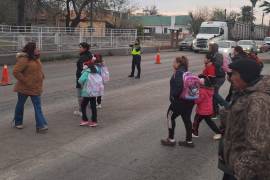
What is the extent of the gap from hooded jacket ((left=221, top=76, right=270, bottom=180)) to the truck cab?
4035 cm

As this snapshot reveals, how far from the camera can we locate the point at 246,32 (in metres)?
56.7

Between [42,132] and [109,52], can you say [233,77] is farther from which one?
[109,52]

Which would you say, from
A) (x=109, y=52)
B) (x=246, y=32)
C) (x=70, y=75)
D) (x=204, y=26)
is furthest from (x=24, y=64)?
(x=246, y=32)

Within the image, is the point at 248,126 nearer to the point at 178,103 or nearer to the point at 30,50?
the point at 178,103

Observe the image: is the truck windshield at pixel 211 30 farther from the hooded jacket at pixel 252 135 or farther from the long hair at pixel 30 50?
the hooded jacket at pixel 252 135

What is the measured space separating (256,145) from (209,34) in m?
42.2

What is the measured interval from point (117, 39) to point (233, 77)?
32.7m

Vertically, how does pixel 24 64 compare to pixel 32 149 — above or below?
above

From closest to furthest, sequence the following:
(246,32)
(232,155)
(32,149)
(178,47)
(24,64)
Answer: (232,155) → (32,149) → (24,64) → (178,47) → (246,32)

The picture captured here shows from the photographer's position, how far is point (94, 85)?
27.8 feet

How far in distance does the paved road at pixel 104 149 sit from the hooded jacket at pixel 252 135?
290cm

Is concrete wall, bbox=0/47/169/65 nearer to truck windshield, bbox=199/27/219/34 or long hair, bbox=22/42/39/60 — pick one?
truck windshield, bbox=199/27/219/34

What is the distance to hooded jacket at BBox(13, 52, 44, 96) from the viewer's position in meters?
7.93

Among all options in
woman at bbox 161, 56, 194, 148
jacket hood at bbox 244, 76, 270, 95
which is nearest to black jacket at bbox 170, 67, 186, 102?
woman at bbox 161, 56, 194, 148
